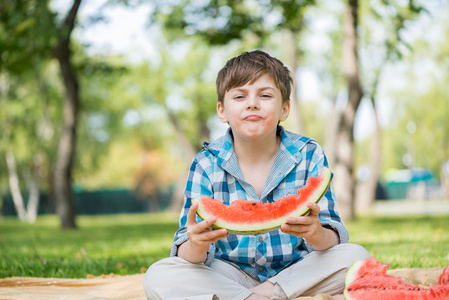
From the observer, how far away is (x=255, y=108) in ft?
9.88

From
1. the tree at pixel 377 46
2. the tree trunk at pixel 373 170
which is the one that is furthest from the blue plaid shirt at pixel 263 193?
the tree trunk at pixel 373 170

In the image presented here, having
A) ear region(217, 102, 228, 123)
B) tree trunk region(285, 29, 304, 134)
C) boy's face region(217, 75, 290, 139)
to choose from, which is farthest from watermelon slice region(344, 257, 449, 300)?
tree trunk region(285, 29, 304, 134)

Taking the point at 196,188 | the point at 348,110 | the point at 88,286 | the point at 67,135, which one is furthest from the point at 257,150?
the point at 67,135

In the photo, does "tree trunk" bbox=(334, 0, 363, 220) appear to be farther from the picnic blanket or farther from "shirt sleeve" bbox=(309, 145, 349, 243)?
"shirt sleeve" bbox=(309, 145, 349, 243)

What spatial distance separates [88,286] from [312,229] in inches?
77.2

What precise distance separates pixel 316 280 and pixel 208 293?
0.59 meters

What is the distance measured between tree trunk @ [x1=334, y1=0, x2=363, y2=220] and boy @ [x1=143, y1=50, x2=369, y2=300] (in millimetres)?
8947

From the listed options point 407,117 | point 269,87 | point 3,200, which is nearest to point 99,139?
point 3,200

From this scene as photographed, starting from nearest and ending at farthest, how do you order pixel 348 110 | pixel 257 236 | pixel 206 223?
1. pixel 206 223
2. pixel 257 236
3. pixel 348 110

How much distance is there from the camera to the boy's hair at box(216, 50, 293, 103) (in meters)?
3.10

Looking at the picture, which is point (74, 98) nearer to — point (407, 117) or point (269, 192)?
point (269, 192)

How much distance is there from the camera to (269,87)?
3092 millimetres

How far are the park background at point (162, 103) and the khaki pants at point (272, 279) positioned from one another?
186 cm

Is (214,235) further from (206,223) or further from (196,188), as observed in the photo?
(196,188)
